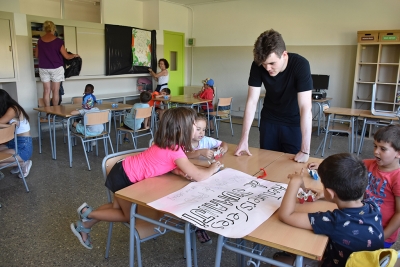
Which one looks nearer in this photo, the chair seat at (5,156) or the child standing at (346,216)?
the child standing at (346,216)

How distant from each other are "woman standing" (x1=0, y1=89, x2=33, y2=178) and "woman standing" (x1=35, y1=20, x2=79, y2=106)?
2.07 meters

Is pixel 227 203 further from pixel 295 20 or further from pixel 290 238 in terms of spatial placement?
pixel 295 20

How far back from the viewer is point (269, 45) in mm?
1812

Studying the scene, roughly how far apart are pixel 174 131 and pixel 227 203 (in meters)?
0.53

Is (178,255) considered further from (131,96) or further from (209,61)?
(209,61)

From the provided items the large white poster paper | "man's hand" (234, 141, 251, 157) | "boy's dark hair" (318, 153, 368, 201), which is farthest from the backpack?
"boy's dark hair" (318, 153, 368, 201)

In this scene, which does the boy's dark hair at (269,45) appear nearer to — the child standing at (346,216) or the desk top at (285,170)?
the desk top at (285,170)

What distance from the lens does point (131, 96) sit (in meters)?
7.55

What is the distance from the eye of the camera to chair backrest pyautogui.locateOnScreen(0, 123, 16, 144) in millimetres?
3062

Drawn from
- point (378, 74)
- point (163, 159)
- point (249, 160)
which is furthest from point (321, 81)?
point (163, 159)

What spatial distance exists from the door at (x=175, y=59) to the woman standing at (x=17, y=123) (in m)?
5.29

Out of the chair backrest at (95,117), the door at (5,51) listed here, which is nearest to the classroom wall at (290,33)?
the chair backrest at (95,117)

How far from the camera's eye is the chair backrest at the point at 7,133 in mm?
3062

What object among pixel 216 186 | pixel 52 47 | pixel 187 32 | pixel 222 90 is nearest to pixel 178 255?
pixel 216 186
